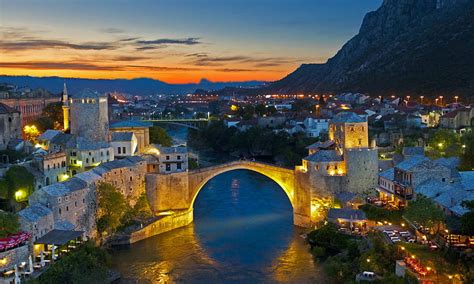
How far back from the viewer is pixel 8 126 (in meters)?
33.5

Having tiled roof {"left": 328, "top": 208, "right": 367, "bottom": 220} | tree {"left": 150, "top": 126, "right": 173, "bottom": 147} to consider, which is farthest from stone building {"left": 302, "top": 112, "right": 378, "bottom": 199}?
tree {"left": 150, "top": 126, "right": 173, "bottom": 147}

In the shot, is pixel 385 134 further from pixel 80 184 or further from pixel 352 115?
pixel 80 184

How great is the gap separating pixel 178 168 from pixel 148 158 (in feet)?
5.23

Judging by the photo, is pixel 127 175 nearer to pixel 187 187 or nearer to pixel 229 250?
pixel 187 187

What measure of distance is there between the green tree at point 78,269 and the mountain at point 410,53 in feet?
147

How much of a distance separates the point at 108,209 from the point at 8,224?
24.2 feet

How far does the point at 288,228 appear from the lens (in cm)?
2908

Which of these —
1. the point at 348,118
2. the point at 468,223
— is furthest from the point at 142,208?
the point at 468,223

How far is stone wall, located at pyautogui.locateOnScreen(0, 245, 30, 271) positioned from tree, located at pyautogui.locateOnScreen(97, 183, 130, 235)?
639 cm

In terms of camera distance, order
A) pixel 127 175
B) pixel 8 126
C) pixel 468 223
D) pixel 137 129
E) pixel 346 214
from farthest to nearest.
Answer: pixel 137 129 → pixel 8 126 → pixel 127 175 → pixel 346 214 → pixel 468 223

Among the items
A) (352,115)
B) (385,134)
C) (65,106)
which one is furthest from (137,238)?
(385,134)

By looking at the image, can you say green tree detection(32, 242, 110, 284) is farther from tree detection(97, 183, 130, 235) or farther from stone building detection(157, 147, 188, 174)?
stone building detection(157, 147, 188, 174)

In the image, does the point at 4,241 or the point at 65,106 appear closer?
the point at 4,241

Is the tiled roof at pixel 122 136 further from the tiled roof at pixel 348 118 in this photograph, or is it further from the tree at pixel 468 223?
the tree at pixel 468 223
